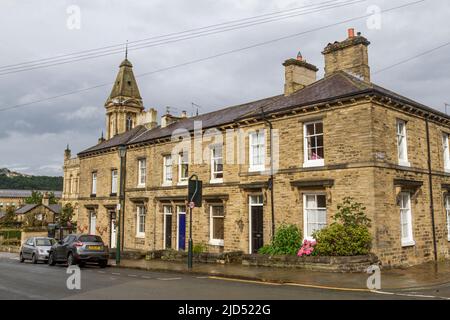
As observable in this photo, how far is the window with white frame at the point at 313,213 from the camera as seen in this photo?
1733 cm

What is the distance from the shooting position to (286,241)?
1733 centimetres

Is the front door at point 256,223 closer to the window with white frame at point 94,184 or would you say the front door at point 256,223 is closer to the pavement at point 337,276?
the pavement at point 337,276

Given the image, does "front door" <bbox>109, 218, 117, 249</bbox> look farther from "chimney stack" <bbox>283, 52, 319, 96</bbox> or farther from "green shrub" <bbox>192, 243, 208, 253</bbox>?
"chimney stack" <bbox>283, 52, 319, 96</bbox>

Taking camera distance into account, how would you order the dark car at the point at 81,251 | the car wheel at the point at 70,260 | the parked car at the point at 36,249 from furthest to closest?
the parked car at the point at 36,249 → the car wheel at the point at 70,260 → the dark car at the point at 81,251

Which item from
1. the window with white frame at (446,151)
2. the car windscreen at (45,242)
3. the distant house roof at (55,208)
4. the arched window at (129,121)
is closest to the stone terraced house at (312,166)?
the window with white frame at (446,151)

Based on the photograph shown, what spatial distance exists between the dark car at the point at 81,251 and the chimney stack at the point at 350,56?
554 inches

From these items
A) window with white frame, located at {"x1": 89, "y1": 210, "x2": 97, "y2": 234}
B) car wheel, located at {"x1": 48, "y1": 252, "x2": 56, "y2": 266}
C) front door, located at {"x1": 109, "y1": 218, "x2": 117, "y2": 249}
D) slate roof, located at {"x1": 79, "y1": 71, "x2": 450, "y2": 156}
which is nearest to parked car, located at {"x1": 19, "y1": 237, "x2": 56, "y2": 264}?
car wheel, located at {"x1": 48, "y1": 252, "x2": 56, "y2": 266}

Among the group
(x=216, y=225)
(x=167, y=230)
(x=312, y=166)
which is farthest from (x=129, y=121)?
(x=312, y=166)

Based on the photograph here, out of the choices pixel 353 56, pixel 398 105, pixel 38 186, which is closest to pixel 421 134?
pixel 398 105

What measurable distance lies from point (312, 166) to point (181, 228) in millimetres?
10060

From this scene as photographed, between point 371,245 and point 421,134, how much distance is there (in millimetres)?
6724

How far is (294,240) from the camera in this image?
17.3 m

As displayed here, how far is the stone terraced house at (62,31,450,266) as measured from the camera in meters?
16.3

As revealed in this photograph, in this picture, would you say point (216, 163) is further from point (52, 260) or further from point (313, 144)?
point (52, 260)
